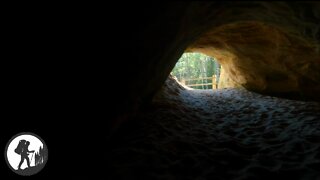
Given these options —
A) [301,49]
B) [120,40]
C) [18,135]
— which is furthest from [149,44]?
[301,49]

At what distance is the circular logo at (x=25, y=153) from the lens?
8.61 feet

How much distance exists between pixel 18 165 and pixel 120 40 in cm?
168

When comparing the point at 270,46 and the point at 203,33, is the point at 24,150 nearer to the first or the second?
the point at 203,33

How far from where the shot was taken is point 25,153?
8.68 feet

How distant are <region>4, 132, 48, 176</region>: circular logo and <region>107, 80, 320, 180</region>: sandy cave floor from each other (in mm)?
935

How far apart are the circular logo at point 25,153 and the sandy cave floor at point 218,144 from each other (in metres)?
0.93

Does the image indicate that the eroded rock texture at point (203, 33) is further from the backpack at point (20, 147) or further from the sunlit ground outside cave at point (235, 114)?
the backpack at point (20, 147)

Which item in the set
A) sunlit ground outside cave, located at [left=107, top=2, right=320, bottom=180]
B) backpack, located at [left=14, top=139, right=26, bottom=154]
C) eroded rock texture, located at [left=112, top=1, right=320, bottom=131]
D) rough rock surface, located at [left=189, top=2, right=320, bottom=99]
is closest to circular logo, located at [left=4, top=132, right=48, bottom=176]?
backpack, located at [left=14, top=139, right=26, bottom=154]

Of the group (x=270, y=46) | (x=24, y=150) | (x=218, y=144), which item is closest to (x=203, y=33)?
(x=218, y=144)

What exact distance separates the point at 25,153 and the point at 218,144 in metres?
2.86

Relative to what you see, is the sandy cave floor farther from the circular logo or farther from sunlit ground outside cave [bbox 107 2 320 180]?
the circular logo

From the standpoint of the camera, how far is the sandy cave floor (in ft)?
10.7

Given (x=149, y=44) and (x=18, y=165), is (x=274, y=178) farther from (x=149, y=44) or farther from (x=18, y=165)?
(x=18, y=165)

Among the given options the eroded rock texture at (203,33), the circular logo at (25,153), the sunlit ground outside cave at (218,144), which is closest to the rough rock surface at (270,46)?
the eroded rock texture at (203,33)
